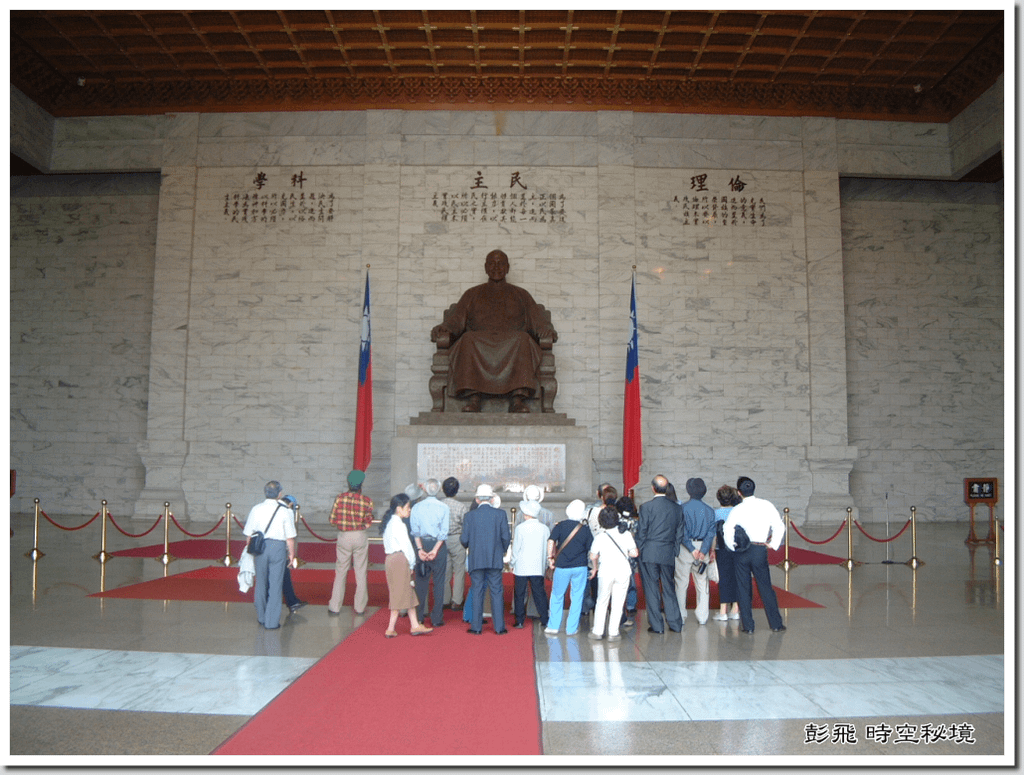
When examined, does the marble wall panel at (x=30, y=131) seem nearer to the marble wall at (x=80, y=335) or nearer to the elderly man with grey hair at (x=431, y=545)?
the marble wall at (x=80, y=335)

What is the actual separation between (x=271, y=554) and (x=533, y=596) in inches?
67.8

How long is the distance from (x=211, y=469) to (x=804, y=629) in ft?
28.5

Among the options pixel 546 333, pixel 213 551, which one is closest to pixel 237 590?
pixel 213 551

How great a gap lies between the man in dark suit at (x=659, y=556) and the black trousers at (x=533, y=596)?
65cm

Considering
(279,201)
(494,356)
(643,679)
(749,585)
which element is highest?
(279,201)

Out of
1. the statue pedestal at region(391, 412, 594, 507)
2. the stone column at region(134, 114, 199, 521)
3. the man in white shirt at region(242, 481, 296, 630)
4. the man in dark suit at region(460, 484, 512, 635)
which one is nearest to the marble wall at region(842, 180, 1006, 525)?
the statue pedestal at region(391, 412, 594, 507)

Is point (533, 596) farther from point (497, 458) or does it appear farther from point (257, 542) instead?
point (497, 458)

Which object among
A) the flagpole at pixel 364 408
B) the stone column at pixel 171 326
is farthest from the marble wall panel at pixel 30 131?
the flagpole at pixel 364 408

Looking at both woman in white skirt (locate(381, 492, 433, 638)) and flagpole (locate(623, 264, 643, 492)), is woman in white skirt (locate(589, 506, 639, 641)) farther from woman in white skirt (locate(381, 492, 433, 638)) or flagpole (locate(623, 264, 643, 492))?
flagpole (locate(623, 264, 643, 492))

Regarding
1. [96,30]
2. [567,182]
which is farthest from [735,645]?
[96,30]

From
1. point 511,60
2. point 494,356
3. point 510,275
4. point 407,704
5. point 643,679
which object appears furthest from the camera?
point 510,275

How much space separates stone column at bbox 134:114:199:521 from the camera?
420 inches

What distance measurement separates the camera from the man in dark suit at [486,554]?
15.0 feet

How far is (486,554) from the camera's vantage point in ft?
15.0
